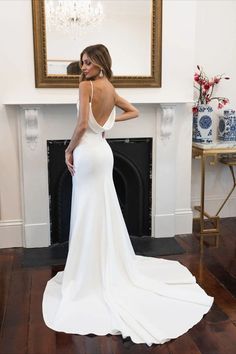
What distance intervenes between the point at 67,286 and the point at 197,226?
1.91m

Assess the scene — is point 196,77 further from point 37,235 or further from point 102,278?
point 102,278

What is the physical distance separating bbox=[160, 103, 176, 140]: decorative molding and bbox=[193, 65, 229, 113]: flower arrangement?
0.38 metres

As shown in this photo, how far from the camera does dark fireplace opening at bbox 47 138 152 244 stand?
3.64m

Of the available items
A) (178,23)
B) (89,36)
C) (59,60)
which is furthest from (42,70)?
(178,23)

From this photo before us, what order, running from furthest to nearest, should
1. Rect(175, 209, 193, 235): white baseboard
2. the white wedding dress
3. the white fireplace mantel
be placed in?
Rect(175, 209, 193, 235): white baseboard, the white fireplace mantel, the white wedding dress

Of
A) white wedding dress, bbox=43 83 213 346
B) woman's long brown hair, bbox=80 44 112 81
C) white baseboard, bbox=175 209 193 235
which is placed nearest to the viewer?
white wedding dress, bbox=43 83 213 346

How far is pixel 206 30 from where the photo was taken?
13.2 feet

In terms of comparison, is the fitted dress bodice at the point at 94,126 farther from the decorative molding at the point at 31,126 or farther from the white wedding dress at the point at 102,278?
the decorative molding at the point at 31,126

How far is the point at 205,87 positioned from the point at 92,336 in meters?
2.61

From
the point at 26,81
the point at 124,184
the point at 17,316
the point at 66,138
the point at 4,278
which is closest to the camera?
the point at 17,316

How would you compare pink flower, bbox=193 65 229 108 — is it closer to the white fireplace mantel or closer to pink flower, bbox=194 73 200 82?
pink flower, bbox=194 73 200 82

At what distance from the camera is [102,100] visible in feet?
8.73

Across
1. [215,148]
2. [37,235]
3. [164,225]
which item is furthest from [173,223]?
[37,235]

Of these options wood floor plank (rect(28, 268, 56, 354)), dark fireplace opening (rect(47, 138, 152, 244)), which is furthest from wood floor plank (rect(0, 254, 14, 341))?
dark fireplace opening (rect(47, 138, 152, 244))
